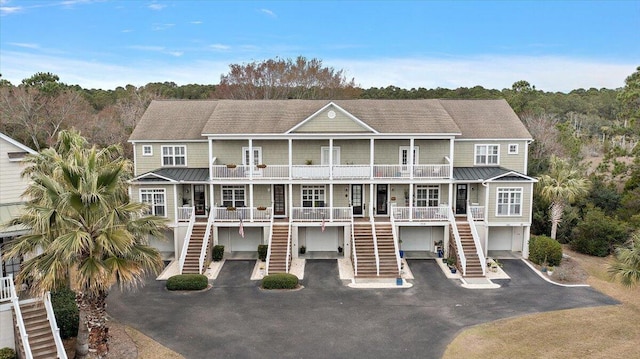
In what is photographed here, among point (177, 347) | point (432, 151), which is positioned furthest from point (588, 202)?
point (177, 347)

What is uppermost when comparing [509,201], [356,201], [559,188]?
[559,188]

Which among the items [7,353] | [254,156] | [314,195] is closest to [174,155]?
[254,156]

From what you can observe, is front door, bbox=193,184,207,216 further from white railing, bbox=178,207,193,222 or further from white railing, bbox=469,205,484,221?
white railing, bbox=469,205,484,221

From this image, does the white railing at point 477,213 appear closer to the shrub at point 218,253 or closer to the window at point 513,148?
the window at point 513,148

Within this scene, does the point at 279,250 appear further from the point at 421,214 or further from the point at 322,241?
the point at 421,214

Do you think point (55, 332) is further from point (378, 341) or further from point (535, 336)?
point (535, 336)

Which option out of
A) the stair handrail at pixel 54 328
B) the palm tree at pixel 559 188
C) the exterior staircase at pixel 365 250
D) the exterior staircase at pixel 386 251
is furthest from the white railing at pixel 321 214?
the stair handrail at pixel 54 328

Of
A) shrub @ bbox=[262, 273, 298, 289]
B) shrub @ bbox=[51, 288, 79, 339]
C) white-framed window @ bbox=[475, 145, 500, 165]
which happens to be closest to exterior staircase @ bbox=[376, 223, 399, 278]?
shrub @ bbox=[262, 273, 298, 289]
